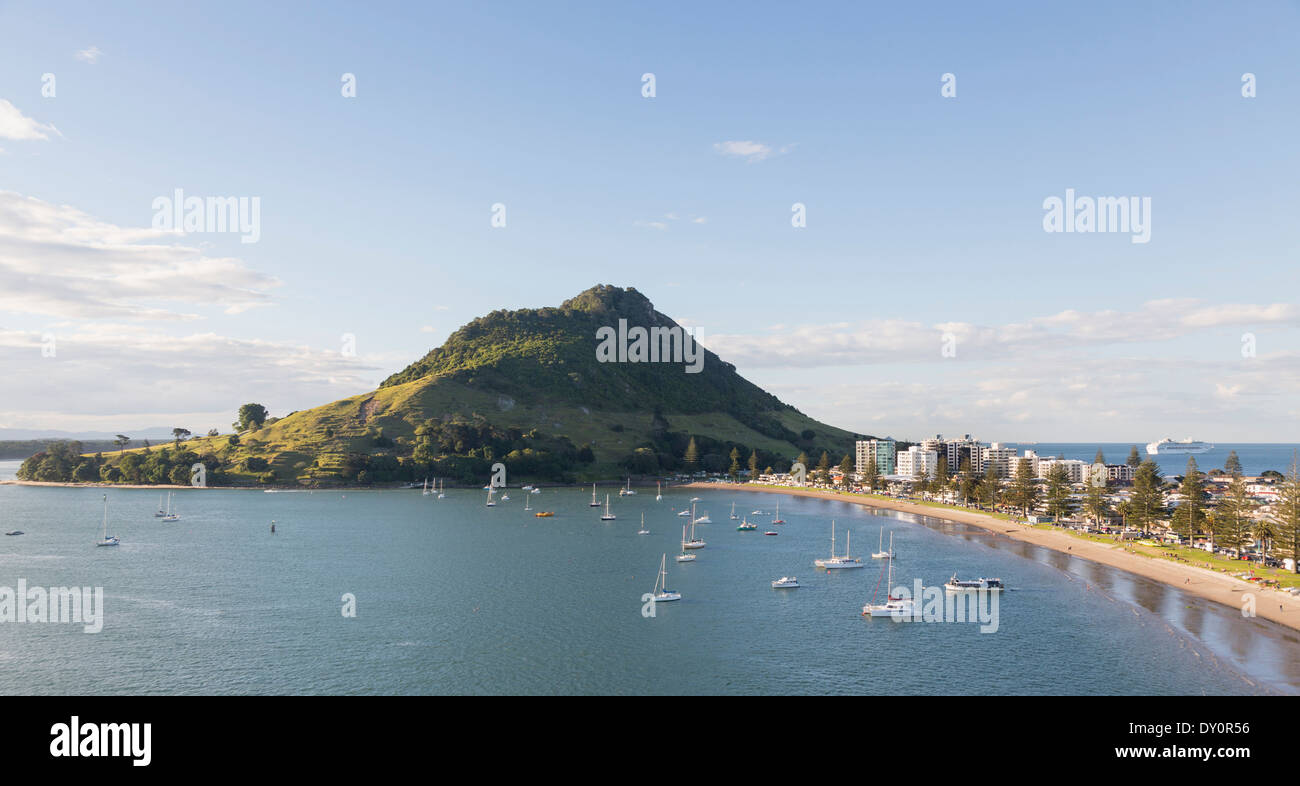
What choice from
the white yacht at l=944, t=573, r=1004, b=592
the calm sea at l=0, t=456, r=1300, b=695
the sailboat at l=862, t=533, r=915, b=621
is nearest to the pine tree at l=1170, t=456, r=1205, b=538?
the calm sea at l=0, t=456, r=1300, b=695

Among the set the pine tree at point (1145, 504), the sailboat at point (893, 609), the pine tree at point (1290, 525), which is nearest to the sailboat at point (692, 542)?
the sailboat at point (893, 609)

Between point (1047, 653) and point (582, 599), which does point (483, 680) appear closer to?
point (582, 599)

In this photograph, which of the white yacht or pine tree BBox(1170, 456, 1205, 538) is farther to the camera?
pine tree BBox(1170, 456, 1205, 538)

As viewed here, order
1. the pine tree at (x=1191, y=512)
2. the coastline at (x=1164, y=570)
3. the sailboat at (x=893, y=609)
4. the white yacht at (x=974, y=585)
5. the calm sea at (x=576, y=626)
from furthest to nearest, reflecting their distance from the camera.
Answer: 1. the pine tree at (x=1191, y=512)
2. the white yacht at (x=974, y=585)
3. the sailboat at (x=893, y=609)
4. the coastline at (x=1164, y=570)
5. the calm sea at (x=576, y=626)

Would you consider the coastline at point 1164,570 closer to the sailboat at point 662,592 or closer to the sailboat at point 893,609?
the sailboat at point 893,609

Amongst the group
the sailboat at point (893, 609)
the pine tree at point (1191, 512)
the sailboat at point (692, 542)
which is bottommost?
the sailboat at point (692, 542)

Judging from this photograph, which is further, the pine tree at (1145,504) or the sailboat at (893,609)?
the pine tree at (1145,504)

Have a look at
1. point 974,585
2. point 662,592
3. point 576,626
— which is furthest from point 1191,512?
point 576,626

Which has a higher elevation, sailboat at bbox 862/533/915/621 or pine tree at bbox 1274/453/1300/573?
pine tree at bbox 1274/453/1300/573

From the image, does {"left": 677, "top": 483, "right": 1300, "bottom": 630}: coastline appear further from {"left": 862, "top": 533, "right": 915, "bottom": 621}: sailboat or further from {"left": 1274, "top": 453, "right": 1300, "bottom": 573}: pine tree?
{"left": 862, "top": 533, "right": 915, "bottom": 621}: sailboat
